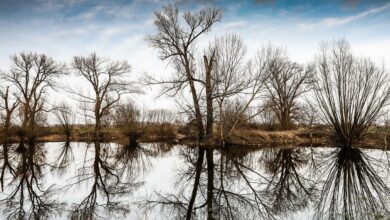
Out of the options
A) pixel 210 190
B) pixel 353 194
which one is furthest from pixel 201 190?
pixel 353 194

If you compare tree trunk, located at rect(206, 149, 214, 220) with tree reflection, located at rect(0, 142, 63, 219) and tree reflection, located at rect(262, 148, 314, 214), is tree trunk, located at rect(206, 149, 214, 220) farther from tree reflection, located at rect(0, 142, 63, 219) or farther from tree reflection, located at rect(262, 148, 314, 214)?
tree reflection, located at rect(0, 142, 63, 219)

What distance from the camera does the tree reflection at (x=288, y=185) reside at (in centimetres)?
698

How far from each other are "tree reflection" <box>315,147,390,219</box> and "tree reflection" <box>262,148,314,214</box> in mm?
438

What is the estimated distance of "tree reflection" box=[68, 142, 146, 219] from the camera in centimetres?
673

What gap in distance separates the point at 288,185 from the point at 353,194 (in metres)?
1.88

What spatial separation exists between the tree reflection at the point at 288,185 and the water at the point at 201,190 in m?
0.02

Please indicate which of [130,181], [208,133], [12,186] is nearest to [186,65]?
[208,133]

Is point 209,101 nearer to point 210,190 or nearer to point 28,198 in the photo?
point 210,190

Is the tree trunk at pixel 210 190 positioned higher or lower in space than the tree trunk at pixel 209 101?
lower

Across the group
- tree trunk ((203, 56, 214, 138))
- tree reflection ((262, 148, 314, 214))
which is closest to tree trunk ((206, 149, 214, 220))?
tree reflection ((262, 148, 314, 214))

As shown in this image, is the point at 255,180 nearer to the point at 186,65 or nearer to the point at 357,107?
the point at 357,107

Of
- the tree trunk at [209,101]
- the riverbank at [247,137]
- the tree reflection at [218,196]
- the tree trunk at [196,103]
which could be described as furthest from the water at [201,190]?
the riverbank at [247,137]

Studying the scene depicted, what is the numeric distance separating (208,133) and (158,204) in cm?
1566

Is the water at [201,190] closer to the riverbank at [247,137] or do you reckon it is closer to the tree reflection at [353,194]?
the tree reflection at [353,194]
